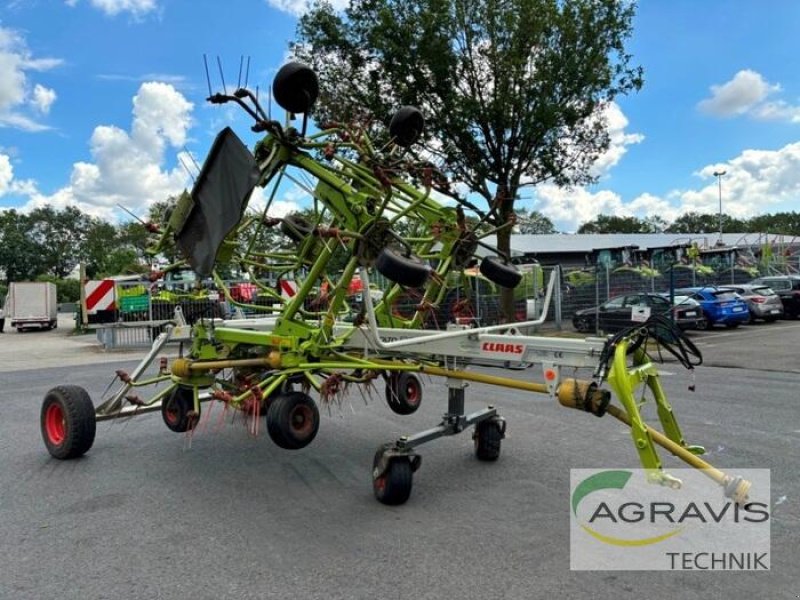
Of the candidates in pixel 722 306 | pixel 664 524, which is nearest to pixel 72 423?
pixel 664 524

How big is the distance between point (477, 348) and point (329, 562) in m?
1.73

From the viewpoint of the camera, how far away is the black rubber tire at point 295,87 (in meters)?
4.45

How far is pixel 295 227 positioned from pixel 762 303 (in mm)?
20084

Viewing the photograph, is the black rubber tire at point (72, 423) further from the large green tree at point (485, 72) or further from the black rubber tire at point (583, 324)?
the black rubber tire at point (583, 324)

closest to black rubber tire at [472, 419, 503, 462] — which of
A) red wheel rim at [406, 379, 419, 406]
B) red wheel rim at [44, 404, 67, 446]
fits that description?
red wheel rim at [406, 379, 419, 406]

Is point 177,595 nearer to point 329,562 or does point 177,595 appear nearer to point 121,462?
point 329,562

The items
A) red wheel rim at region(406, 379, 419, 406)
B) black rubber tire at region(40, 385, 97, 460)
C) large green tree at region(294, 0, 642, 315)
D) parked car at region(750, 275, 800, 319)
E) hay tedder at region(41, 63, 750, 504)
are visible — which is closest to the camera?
hay tedder at region(41, 63, 750, 504)

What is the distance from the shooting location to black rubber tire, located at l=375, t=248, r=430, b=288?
391 centimetres

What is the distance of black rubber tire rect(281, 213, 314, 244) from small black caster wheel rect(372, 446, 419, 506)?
8.42ft

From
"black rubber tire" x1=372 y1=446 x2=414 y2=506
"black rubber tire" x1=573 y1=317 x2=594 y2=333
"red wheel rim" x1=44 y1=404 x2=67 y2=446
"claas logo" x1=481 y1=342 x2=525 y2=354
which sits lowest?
"black rubber tire" x1=372 y1=446 x2=414 y2=506

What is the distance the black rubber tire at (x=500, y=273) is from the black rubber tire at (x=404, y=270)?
1440 mm

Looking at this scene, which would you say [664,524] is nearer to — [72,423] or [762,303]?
[72,423]

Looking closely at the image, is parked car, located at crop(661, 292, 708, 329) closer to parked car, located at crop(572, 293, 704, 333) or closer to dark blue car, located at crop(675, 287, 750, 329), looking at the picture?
parked car, located at crop(572, 293, 704, 333)

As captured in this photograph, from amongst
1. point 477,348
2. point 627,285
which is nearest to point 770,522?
point 477,348
